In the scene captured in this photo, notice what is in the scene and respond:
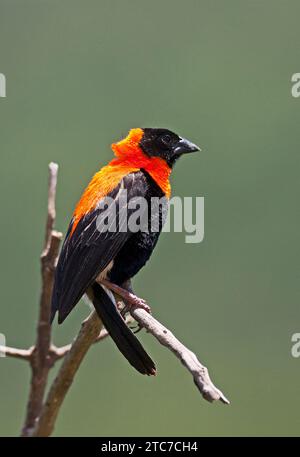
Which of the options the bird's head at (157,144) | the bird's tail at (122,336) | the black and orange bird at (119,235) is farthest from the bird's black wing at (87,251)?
the bird's head at (157,144)

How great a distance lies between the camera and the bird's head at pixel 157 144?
4.50m

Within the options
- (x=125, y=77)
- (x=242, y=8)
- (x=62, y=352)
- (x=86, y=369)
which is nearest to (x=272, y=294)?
(x=86, y=369)

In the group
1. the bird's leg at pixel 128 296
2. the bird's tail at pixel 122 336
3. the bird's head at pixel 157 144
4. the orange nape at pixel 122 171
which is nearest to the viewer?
the bird's tail at pixel 122 336

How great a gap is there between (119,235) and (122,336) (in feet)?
1.57

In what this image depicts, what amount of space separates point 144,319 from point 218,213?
4.84 meters

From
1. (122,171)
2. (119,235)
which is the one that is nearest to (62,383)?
(119,235)

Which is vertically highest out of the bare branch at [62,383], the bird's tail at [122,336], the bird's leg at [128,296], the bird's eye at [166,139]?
the bird's eye at [166,139]

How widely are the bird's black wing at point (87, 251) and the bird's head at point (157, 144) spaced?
0.33 metres

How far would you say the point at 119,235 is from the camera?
159 inches

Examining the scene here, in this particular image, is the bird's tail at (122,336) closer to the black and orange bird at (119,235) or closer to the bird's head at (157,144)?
the black and orange bird at (119,235)

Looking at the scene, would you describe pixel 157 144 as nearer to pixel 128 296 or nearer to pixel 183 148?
pixel 183 148

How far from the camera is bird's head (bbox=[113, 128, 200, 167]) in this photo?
4.50 metres

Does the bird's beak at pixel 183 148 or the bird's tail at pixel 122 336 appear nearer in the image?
the bird's tail at pixel 122 336

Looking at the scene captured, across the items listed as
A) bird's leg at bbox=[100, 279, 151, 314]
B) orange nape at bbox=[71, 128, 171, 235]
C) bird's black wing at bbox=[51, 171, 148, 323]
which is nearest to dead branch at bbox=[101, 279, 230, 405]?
bird's leg at bbox=[100, 279, 151, 314]
